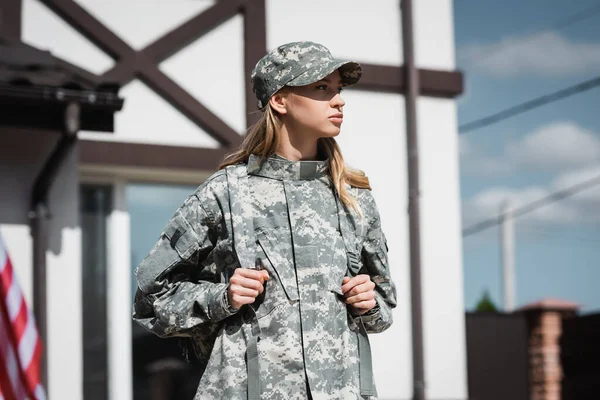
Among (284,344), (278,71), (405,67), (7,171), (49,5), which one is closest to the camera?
(284,344)

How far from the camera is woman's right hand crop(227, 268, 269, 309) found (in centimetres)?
308

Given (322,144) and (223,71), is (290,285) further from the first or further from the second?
(223,71)

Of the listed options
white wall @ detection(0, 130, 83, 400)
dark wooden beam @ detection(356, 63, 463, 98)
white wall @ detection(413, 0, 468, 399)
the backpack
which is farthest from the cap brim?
white wall @ detection(413, 0, 468, 399)

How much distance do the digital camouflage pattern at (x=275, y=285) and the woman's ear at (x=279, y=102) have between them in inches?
5.8

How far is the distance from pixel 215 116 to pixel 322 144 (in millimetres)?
4338

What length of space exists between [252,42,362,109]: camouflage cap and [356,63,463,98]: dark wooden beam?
488cm

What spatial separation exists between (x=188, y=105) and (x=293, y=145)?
4.35m

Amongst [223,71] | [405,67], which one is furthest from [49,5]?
[405,67]

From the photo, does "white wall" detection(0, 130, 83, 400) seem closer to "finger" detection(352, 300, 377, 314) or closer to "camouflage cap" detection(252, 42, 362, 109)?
"camouflage cap" detection(252, 42, 362, 109)

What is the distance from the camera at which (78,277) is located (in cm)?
706

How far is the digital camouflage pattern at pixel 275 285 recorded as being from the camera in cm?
316

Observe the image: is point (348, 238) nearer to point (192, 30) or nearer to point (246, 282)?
point (246, 282)

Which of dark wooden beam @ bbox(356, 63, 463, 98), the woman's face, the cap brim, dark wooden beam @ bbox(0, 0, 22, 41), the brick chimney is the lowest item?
the brick chimney

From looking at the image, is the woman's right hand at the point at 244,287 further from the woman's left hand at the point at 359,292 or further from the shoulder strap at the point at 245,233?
the woman's left hand at the point at 359,292
